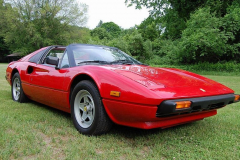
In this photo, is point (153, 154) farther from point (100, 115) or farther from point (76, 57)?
point (76, 57)

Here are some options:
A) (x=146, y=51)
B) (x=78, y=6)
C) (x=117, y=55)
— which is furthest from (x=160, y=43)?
(x=117, y=55)

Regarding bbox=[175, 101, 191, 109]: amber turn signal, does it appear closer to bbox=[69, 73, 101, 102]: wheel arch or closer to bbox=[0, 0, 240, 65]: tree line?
bbox=[69, 73, 101, 102]: wheel arch

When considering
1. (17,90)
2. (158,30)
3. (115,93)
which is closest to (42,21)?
(158,30)

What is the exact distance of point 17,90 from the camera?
395 centimetres

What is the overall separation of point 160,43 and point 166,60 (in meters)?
7.32

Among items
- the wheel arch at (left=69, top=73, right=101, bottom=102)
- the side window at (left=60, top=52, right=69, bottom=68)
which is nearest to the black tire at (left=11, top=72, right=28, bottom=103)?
the side window at (left=60, top=52, right=69, bottom=68)

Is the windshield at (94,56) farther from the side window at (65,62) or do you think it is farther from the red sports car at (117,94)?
the side window at (65,62)

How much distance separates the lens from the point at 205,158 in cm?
175

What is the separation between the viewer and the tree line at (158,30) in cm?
1411

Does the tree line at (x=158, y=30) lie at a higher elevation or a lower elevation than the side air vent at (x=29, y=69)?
higher

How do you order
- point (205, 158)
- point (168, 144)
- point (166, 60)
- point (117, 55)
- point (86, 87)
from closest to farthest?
point (205, 158) → point (168, 144) → point (86, 87) → point (117, 55) → point (166, 60)

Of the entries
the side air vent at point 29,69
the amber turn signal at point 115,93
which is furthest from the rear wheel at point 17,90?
the amber turn signal at point 115,93

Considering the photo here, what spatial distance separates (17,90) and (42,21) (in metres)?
30.5

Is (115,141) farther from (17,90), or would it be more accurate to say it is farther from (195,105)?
(17,90)
